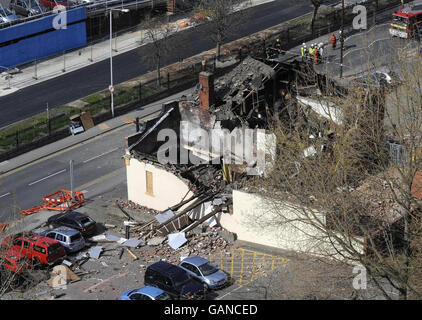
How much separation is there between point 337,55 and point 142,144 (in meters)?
23.8

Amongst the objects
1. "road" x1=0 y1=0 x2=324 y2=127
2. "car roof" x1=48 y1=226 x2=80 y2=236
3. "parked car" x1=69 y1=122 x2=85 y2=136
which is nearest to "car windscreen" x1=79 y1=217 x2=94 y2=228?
"car roof" x1=48 y1=226 x2=80 y2=236

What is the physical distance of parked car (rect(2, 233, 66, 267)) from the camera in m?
40.7

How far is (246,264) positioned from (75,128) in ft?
78.9

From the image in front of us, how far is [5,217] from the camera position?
47.7 m

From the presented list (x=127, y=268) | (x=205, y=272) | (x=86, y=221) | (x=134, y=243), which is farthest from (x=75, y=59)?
(x=205, y=272)

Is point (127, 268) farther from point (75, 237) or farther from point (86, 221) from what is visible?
point (86, 221)

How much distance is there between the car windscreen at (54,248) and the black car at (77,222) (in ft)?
8.75

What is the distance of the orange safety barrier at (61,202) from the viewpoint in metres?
47.8

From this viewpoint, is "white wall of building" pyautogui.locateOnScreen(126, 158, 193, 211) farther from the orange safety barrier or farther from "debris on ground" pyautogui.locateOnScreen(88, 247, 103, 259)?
"debris on ground" pyautogui.locateOnScreen(88, 247, 103, 259)

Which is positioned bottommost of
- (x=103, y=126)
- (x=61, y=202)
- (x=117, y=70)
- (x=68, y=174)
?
(x=68, y=174)

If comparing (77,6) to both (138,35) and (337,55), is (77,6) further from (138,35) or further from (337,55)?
(337,55)

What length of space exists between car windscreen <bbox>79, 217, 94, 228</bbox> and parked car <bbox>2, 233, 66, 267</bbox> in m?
2.73

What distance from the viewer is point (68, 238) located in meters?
41.9

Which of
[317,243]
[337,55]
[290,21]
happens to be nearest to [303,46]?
[337,55]
